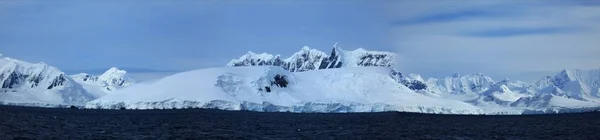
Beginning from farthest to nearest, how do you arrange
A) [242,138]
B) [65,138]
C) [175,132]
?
[175,132], [242,138], [65,138]

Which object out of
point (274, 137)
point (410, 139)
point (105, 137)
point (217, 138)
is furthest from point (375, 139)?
point (105, 137)

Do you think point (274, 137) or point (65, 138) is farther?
point (274, 137)

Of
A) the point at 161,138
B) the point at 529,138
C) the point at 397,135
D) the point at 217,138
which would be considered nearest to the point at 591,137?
the point at 529,138

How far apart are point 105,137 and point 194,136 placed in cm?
1129

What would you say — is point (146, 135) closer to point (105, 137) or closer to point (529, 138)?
point (105, 137)

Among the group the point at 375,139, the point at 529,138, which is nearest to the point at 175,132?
the point at 375,139

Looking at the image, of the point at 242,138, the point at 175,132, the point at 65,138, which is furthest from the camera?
the point at 175,132

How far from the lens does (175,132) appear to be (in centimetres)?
10225

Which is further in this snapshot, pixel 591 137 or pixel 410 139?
pixel 591 137

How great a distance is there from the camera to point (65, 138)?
85.7 metres

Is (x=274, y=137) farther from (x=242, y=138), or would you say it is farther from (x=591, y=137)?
(x=591, y=137)

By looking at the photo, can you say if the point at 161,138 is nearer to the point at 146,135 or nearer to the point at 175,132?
the point at 146,135

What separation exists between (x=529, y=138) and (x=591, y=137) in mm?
9046

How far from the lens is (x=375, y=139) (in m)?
96.1
